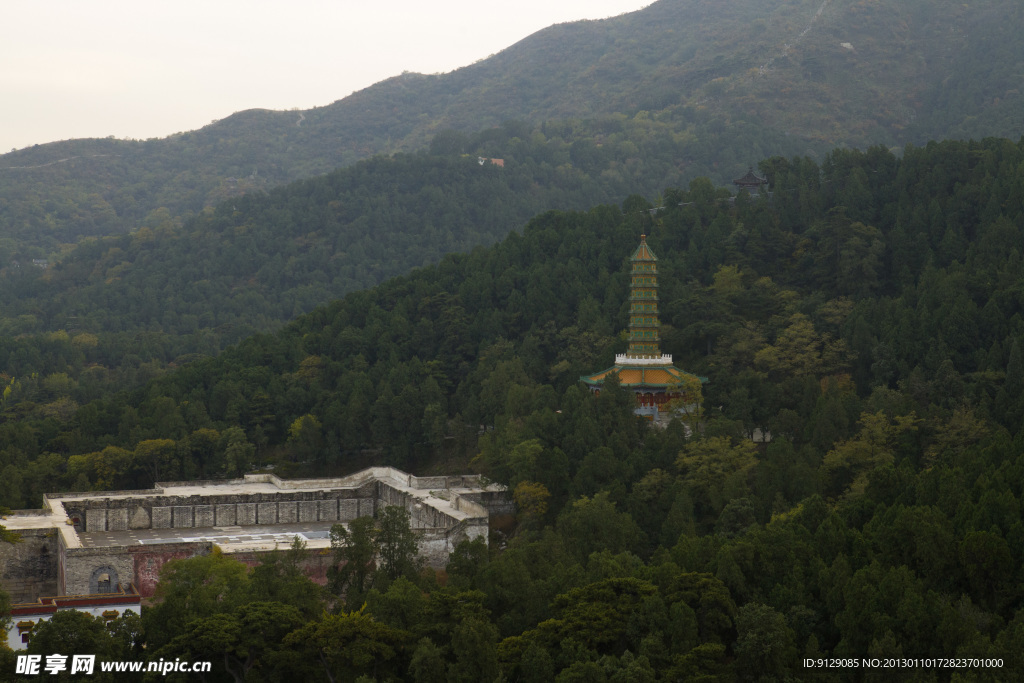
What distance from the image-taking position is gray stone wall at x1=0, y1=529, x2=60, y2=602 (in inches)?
2271

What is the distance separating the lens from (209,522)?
66000 millimetres

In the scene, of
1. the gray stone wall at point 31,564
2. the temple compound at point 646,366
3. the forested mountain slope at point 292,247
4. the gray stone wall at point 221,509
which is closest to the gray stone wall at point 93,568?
the gray stone wall at point 31,564

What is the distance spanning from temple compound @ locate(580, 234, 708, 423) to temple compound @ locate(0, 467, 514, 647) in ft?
29.5

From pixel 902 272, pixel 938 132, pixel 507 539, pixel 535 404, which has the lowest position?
pixel 507 539

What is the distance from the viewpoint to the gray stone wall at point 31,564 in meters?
57.7

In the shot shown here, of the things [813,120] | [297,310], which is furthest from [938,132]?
[297,310]

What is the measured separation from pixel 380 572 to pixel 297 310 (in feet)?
265

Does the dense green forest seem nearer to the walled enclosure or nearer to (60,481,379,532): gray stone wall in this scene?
the walled enclosure

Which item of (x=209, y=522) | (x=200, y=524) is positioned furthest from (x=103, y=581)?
(x=209, y=522)

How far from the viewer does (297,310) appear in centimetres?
12719

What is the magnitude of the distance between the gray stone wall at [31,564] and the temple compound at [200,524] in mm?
41

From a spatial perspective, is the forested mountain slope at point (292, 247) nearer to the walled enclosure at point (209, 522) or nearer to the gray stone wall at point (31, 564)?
the walled enclosure at point (209, 522)

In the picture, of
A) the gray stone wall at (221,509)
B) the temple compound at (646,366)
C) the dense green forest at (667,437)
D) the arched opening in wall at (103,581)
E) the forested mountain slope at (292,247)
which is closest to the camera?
the dense green forest at (667,437)

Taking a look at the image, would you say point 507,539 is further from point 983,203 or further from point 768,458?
point 983,203
